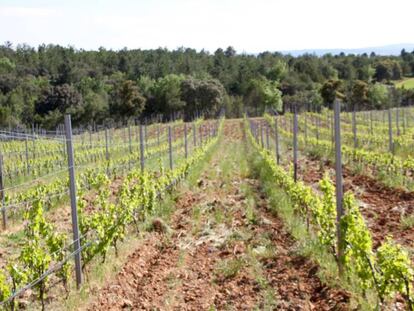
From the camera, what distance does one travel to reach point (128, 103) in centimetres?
5797

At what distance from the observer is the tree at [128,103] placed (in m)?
58.2

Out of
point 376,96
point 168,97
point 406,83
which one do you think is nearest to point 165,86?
point 168,97

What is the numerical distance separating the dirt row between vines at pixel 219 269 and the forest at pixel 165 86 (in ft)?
125

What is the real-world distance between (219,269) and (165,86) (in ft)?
187

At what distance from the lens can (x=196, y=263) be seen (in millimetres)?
7586

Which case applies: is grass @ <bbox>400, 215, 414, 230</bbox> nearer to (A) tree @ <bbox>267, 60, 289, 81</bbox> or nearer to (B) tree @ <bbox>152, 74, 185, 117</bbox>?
(B) tree @ <bbox>152, 74, 185, 117</bbox>

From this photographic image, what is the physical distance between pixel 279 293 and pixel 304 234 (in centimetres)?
239

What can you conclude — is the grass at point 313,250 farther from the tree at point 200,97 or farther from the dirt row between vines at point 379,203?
the tree at point 200,97

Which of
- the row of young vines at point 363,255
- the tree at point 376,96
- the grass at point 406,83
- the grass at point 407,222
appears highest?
the grass at point 406,83

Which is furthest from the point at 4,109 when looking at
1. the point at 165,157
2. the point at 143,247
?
the point at 143,247

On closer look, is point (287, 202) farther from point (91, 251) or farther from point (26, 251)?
point (26, 251)

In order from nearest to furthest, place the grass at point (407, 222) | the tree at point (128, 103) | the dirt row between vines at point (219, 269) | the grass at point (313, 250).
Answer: the grass at point (313, 250) → the dirt row between vines at point (219, 269) → the grass at point (407, 222) → the tree at point (128, 103)

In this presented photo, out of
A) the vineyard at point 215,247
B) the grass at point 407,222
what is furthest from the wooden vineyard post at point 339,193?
the grass at point 407,222

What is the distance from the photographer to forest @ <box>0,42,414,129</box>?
55781 millimetres
